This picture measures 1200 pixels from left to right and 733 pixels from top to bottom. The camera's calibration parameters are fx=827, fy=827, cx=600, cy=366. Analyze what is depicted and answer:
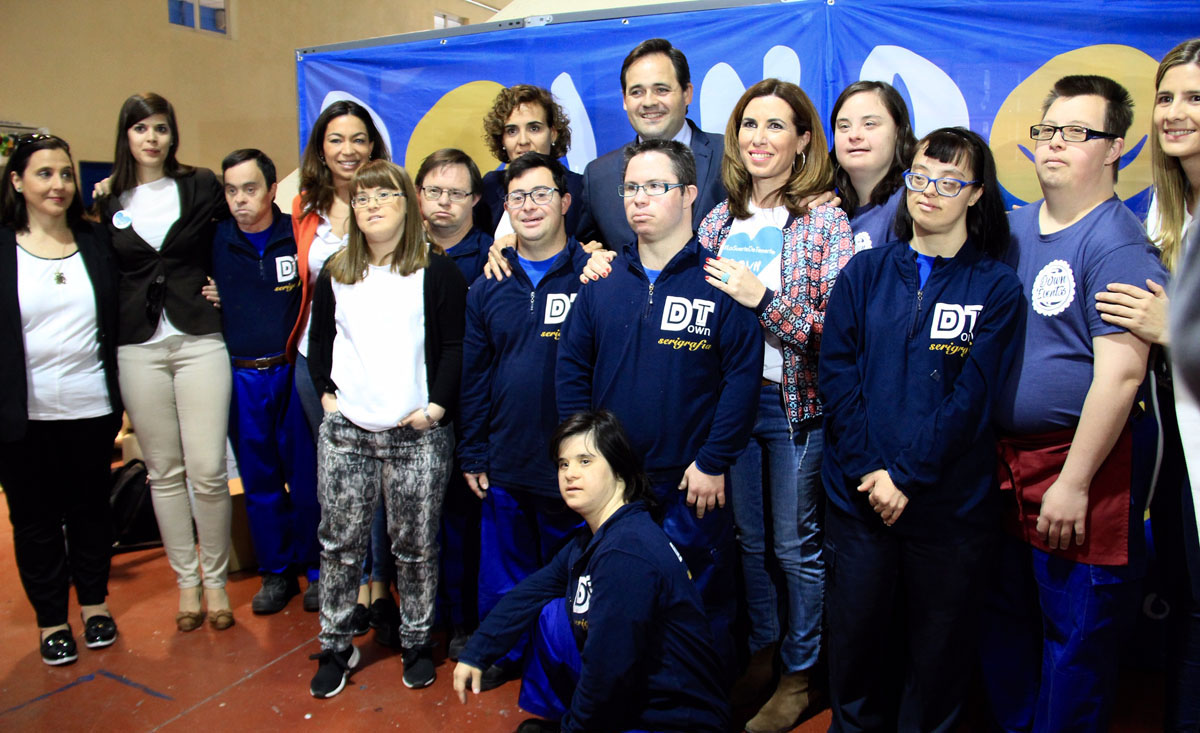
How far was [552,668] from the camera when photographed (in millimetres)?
2281

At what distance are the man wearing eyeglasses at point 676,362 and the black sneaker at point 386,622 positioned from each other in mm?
1309

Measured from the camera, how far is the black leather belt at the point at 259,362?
328 centimetres

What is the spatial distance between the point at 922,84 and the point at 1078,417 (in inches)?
65.7

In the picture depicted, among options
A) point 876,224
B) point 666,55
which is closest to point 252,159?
point 666,55

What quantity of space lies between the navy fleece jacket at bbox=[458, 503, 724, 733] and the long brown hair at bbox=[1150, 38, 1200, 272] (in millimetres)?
1520

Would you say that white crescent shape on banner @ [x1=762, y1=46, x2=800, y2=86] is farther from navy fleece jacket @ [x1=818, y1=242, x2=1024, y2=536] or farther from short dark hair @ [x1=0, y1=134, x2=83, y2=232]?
short dark hair @ [x1=0, y1=134, x2=83, y2=232]

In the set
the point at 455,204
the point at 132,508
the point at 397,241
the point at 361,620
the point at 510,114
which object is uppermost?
the point at 510,114

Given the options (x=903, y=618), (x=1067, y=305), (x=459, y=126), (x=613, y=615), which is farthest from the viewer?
(x=459, y=126)

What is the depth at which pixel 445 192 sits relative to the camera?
3.07 meters

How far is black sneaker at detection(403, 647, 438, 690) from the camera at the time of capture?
9.28ft

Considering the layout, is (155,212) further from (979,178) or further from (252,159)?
(979,178)

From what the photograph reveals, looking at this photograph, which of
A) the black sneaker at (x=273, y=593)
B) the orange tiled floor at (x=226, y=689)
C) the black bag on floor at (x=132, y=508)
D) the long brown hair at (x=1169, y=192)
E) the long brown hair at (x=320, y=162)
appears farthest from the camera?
the black bag on floor at (x=132, y=508)

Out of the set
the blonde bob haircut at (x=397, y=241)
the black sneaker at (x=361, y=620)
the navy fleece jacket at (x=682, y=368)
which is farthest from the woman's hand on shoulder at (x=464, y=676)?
the blonde bob haircut at (x=397, y=241)

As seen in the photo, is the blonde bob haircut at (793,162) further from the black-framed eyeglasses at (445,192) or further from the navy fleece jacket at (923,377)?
the black-framed eyeglasses at (445,192)
